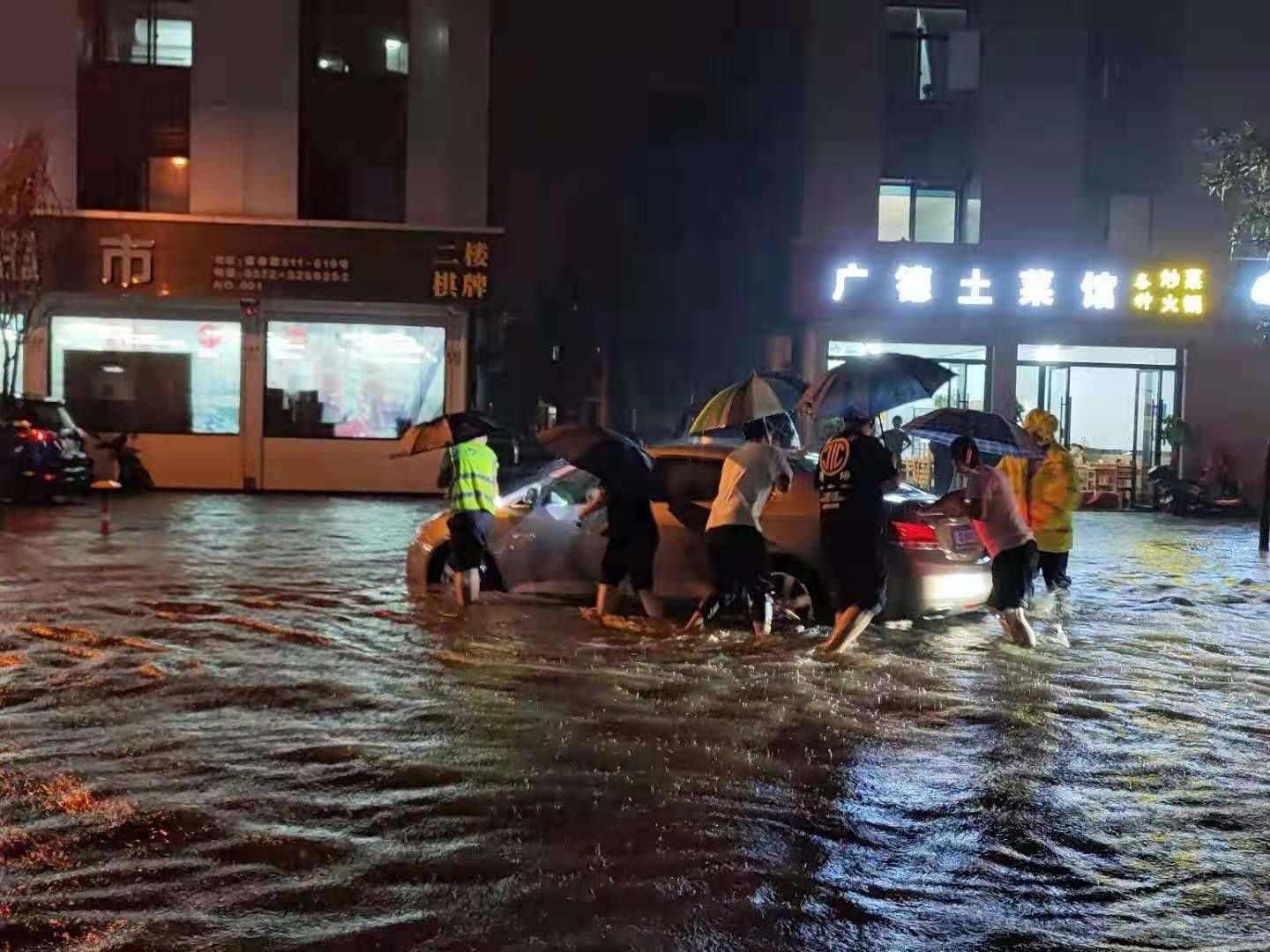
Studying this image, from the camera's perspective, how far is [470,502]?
9141mm

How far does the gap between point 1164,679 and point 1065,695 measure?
3.13 ft

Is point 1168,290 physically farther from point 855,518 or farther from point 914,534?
point 855,518

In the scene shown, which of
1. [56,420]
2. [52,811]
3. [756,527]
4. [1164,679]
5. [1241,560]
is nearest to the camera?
[52,811]

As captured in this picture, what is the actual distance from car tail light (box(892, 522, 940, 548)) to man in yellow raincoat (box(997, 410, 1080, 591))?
1.04m

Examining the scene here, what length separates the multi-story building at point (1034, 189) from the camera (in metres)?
21.6

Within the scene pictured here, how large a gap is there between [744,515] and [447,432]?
2461 millimetres

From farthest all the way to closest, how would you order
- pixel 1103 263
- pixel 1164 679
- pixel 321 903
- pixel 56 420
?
pixel 1103 263, pixel 56 420, pixel 1164 679, pixel 321 903

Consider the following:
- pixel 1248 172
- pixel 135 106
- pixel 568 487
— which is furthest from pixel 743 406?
pixel 135 106

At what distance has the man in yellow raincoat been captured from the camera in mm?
9305

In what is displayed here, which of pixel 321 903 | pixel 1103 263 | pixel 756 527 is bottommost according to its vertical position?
pixel 321 903

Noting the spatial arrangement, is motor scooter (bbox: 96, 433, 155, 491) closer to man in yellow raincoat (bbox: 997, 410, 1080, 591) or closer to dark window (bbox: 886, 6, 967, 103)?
dark window (bbox: 886, 6, 967, 103)

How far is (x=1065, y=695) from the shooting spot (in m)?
7.22

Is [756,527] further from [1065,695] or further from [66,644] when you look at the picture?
[66,644]

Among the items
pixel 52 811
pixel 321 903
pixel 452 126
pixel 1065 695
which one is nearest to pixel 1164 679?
pixel 1065 695
